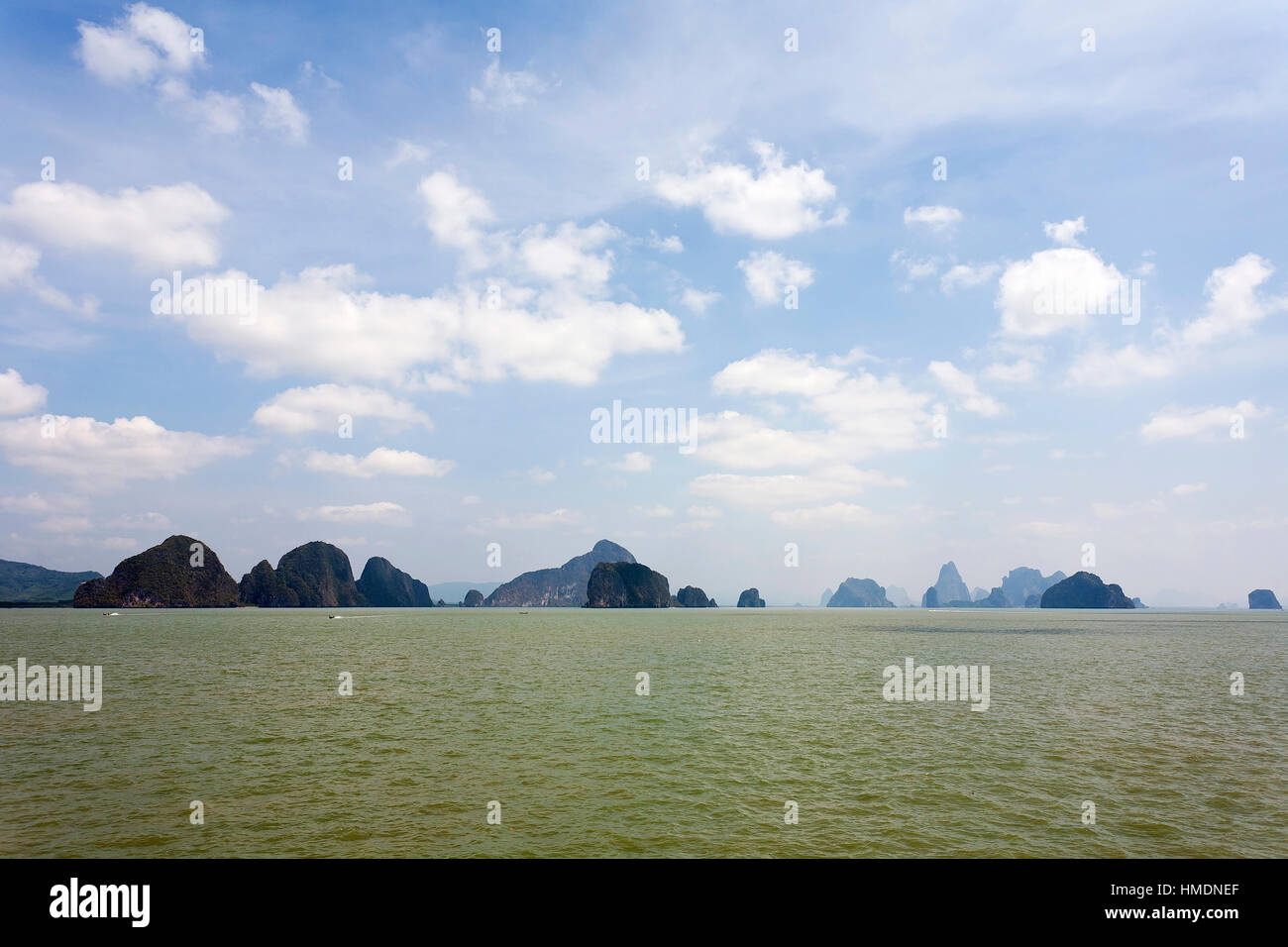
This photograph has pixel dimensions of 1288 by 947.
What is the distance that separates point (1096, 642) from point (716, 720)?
122 meters

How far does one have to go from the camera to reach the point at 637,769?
106 feet

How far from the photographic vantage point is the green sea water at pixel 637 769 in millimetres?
23203

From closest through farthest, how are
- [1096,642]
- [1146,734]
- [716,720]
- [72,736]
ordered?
1. [72,736]
2. [1146,734]
3. [716,720]
4. [1096,642]

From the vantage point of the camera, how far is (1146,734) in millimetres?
41438

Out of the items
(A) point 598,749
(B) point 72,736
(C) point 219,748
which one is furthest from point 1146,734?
(B) point 72,736

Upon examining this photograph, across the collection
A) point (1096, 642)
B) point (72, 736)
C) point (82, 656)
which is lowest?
point (1096, 642)

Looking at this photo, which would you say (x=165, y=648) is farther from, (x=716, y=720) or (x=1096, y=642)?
(x=1096, y=642)

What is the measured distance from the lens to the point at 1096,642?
130 m

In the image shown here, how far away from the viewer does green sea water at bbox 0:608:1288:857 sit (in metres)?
23.2
